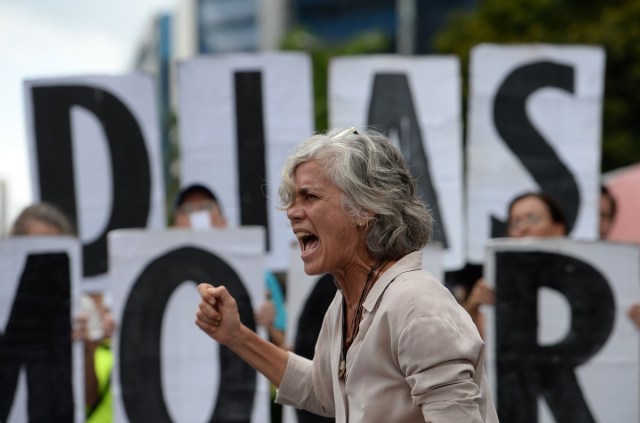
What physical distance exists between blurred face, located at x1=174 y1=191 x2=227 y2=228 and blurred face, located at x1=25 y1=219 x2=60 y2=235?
1.70 ft

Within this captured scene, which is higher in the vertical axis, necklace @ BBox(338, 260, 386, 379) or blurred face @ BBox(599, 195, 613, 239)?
necklace @ BBox(338, 260, 386, 379)

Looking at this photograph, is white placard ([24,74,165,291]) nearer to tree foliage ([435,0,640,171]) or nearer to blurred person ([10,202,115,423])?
blurred person ([10,202,115,423])

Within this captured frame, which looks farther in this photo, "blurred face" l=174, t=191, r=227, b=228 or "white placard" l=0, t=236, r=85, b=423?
"blurred face" l=174, t=191, r=227, b=228

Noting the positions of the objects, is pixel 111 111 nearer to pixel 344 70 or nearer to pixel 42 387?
pixel 344 70

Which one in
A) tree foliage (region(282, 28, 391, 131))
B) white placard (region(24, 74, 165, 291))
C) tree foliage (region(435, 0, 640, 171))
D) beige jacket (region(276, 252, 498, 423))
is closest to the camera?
beige jacket (region(276, 252, 498, 423))

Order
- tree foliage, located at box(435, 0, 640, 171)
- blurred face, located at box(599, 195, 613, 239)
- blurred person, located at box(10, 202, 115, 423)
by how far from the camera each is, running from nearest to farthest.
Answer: blurred person, located at box(10, 202, 115, 423) < blurred face, located at box(599, 195, 613, 239) < tree foliage, located at box(435, 0, 640, 171)

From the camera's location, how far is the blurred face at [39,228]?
496cm

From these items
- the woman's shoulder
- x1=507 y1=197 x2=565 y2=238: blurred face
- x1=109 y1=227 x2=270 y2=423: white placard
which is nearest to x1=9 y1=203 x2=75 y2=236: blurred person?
x1=109 y1=227 x2=270 y2=423: white placard

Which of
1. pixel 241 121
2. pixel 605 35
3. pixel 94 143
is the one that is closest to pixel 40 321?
pixel 94 143

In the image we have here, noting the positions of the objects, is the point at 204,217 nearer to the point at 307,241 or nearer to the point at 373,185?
the point at 307,241

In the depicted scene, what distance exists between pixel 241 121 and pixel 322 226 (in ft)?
10.7

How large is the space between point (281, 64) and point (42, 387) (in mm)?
2041

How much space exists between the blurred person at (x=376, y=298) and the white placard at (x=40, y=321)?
6.15 ft

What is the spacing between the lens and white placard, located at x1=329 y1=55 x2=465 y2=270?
560 cm
